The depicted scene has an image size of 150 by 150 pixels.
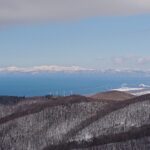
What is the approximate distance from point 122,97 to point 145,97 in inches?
1061

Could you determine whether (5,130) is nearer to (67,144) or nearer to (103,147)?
(67,144)

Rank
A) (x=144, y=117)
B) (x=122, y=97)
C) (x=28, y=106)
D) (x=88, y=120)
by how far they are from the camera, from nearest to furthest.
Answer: (x=144, y=117)
(x=88, y=120)
(x=28, y=106)
(x=122, y=97)

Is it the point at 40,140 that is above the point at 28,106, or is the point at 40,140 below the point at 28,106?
below

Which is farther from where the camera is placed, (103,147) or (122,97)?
(122,97)

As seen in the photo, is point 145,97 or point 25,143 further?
point 145,97

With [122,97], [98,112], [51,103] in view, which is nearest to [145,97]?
[98,112]

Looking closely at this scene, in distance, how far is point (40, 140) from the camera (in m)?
48.3

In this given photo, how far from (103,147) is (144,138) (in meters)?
3.17

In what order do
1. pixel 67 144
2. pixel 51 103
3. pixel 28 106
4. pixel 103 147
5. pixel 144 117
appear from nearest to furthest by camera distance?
pixel 103 147 → pixel 67 144 → pixel 144 117 → pixel 51 103 → pixel 28 106

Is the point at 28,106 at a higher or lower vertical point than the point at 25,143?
higher

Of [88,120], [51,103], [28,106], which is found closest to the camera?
[88,120]

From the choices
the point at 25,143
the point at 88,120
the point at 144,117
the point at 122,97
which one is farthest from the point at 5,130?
the point at 122,97

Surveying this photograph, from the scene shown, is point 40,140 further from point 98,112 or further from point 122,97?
point 122,97

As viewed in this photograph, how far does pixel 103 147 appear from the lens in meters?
41.8
